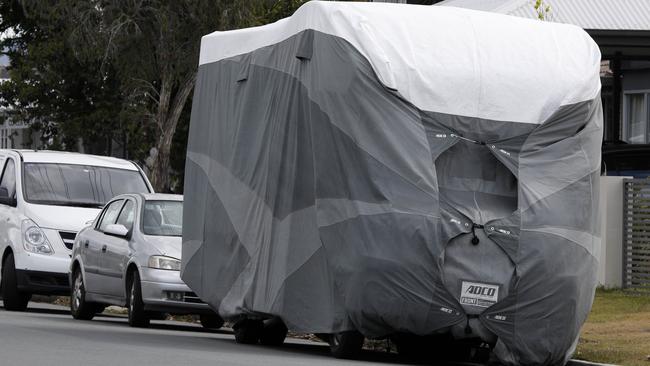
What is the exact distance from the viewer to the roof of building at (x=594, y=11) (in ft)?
101

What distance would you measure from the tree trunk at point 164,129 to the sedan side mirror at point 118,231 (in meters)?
17.2

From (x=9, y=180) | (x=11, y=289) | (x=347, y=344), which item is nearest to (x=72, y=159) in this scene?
(x=9, y=180)

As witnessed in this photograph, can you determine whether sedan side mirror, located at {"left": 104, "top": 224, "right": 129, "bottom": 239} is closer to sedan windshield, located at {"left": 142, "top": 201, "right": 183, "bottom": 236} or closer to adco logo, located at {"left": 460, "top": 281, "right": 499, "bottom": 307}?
sedan windshield, located at {"left": 142, "top": 201, "right": 183, "bottom": 236}

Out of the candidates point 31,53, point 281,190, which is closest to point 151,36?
point 31,53

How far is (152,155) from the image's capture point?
123 ft

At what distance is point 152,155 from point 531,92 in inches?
961

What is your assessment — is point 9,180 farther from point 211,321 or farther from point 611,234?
point 611,234

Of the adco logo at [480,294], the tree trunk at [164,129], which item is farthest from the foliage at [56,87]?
the adco logo at [480,294]

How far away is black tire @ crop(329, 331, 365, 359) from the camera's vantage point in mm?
13836

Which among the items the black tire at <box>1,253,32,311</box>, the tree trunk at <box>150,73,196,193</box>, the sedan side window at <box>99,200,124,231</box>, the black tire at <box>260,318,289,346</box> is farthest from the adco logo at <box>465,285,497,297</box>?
the tree trunk at <box>150,73,196,193</box>

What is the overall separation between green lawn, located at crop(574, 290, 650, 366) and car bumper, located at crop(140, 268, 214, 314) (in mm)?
4558

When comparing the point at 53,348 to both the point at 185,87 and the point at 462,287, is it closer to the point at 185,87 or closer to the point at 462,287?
the point at 462,287

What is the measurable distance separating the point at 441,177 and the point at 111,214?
742 centimetres

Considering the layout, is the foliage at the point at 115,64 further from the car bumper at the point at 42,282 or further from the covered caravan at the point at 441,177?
the covered caravan at the point at 441,177
